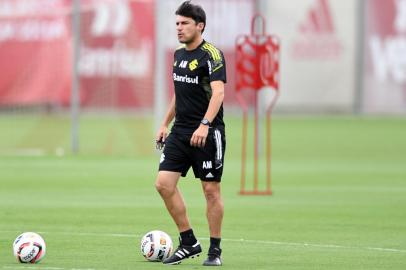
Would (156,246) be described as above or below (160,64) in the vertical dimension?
below

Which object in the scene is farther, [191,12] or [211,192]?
[211,192]

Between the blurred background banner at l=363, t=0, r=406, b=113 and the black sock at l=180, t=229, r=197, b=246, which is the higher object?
the blurred background banner at l=363, t=0, r=406, b=113

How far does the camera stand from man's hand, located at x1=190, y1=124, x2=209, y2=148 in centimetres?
1116

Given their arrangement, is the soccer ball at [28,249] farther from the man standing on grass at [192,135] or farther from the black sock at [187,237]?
the black sock at [187,237]

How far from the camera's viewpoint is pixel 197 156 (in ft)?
37.8

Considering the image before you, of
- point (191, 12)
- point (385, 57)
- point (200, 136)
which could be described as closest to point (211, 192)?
point (200, 136)

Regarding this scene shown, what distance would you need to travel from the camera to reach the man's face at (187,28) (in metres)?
11.4

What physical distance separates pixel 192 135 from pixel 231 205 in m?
6.04

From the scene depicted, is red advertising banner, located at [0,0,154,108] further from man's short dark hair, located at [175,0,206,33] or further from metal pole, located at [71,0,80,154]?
man's short dark hair, located at [175,0,206,33]

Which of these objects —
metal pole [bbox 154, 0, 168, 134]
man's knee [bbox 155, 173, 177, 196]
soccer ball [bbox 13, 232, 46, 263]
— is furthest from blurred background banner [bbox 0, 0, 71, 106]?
soccer ball [bbox 13, 232, 46, 263]

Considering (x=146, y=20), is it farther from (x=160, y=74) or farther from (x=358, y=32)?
(x=358, y=32)

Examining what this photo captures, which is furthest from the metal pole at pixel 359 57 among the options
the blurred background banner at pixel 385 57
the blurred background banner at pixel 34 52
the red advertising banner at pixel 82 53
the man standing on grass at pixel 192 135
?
the man standing on grass at pixel 192 135

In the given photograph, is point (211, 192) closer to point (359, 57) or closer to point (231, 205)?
point (231, 205)

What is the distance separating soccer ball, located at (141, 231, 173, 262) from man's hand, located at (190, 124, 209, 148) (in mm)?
945
